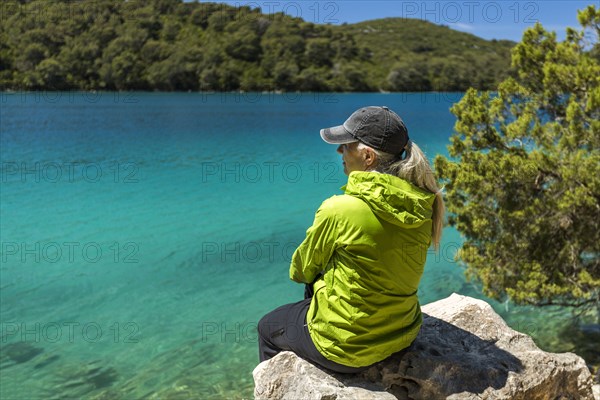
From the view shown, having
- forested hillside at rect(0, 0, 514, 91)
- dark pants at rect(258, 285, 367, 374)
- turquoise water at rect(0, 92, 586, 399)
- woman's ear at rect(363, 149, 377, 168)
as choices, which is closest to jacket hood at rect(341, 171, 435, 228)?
woman's ear at rect(363, 149, 377, 168)

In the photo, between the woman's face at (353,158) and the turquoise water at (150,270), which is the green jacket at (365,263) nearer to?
the woman's face at (353,158)

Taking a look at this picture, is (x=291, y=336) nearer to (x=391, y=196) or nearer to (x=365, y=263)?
(x=365, y=263)

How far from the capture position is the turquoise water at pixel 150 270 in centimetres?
873

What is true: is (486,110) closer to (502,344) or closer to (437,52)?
(502,344)

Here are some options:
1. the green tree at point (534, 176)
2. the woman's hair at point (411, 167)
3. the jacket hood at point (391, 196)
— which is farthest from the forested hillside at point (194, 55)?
the jacket hood at point (391, 196)

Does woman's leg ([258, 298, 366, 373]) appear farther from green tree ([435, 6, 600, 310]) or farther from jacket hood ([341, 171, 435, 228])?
green tree ([435, 6, 600, 310])

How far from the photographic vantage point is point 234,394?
7.77m

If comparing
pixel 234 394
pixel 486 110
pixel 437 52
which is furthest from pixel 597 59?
pixel 437 52

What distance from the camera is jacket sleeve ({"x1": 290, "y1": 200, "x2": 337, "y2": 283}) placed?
10.5ft

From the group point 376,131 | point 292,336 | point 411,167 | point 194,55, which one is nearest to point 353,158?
point 376,131

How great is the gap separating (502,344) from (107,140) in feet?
131

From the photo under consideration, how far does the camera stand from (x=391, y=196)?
3119 mm

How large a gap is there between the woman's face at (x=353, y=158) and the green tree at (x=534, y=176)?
4.20 m

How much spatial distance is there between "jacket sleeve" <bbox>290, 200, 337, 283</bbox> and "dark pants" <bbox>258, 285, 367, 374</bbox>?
26 centimetres
